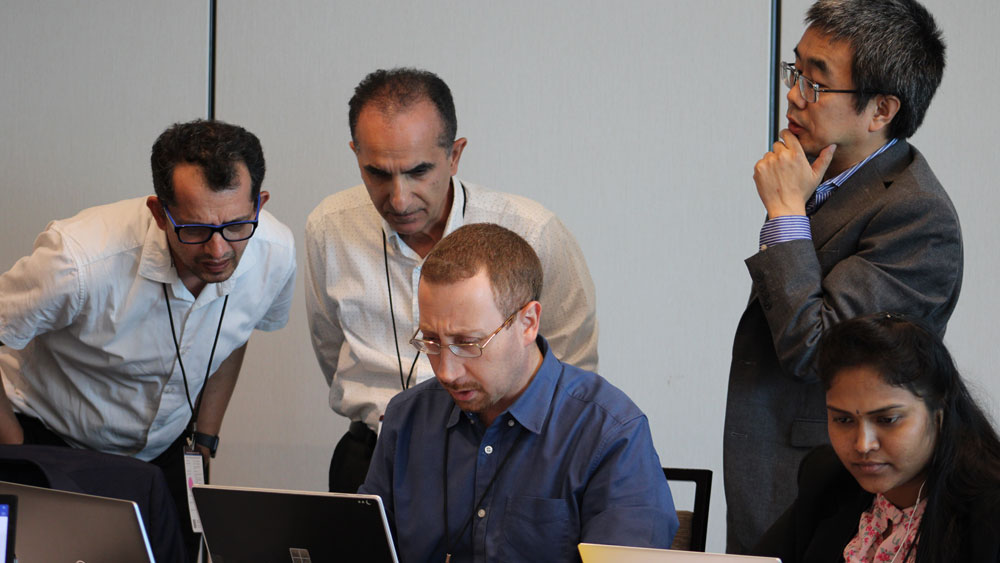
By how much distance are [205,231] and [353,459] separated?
2.12 ft

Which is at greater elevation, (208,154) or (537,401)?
(208,154)

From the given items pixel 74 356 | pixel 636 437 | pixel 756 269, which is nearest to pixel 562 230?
pixel 756 269

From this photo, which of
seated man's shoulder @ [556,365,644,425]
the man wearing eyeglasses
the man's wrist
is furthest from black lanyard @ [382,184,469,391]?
seated man's shoulder @ [556,365,644,425]

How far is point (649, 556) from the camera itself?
1.34m

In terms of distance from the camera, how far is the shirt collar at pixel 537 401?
1.87 m

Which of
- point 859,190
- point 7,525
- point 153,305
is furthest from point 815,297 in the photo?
point 153,305

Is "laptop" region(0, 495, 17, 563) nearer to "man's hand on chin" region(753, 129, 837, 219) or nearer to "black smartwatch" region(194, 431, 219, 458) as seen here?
"black smartwatch" region(194, 431, 219, 458)

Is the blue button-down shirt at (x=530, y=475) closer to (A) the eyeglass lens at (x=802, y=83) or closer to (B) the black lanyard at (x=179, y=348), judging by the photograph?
(A) the eyeglass lens at (x=802, y=83)

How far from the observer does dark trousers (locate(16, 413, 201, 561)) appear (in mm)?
2588

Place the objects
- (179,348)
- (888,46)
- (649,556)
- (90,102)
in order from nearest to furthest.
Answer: (649,556), (888,46), (179,348), (90,102)

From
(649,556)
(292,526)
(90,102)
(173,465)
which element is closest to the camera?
(649,556)

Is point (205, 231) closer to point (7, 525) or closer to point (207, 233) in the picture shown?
point (207, 233)

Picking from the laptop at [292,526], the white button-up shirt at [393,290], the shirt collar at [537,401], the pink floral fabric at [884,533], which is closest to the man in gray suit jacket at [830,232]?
the pink floral fabric at [884,533]

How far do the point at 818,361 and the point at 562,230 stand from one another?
37.6 inches
